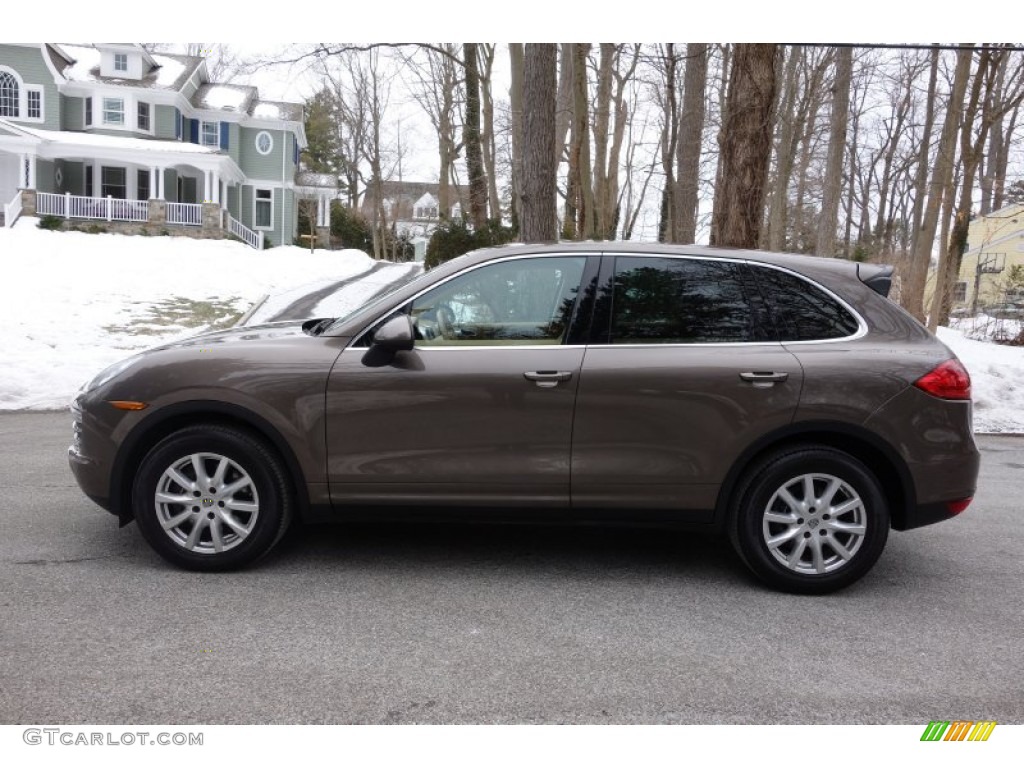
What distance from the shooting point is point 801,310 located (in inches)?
187

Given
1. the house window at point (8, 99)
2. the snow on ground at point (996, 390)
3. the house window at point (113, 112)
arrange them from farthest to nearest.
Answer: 1. the house window at point (113, 112)
2. the house window at point (8, 99)
3. the snow on ground at point (996, 390)

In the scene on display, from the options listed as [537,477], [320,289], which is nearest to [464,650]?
[537,477]

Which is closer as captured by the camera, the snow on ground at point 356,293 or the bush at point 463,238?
the bush at point 463,238

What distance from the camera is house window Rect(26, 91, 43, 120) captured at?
117 feet

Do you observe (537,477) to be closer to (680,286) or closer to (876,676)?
(680,286)

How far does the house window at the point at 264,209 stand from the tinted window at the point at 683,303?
39.4 m

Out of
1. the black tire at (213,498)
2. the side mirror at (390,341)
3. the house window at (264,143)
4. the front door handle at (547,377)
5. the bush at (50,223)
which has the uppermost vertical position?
the house window at (264,143)

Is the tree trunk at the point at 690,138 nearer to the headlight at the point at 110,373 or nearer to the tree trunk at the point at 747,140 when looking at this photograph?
the tree trunk at the point at 747,140

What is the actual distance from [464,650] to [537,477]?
106 cm

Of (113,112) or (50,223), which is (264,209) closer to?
(113,112)

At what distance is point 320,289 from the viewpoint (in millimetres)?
22531

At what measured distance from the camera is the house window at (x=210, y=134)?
3988cm

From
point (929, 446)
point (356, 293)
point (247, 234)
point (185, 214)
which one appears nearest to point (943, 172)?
point (356, 293)
